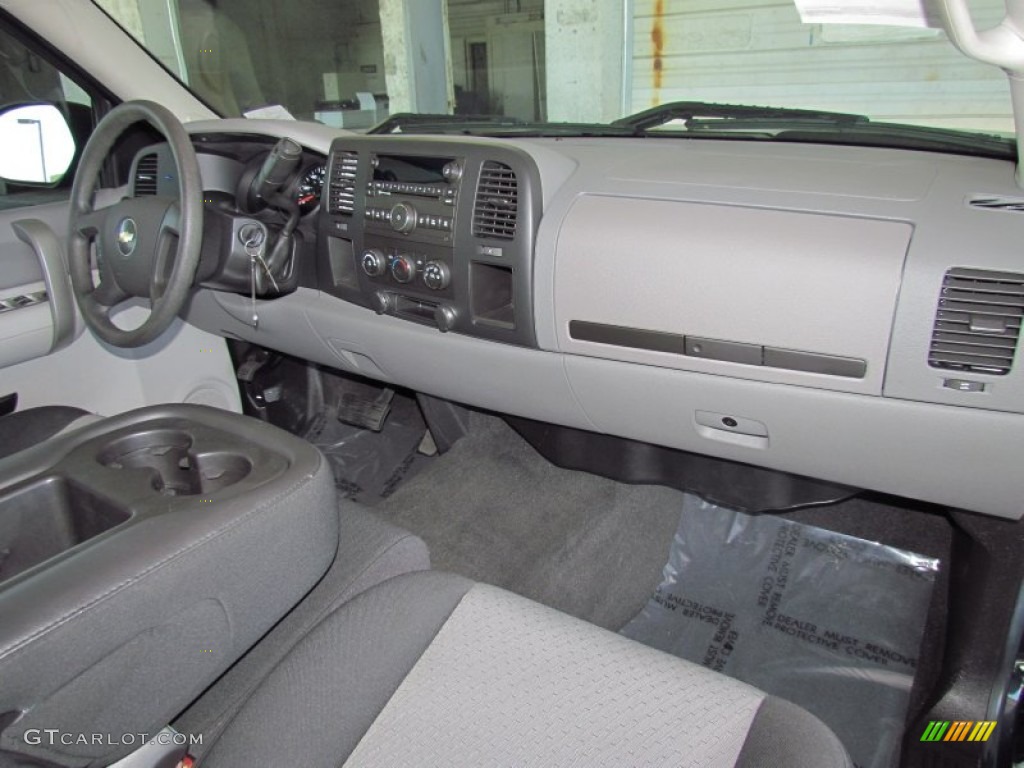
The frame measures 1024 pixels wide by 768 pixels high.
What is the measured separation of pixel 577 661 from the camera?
105 centimetres

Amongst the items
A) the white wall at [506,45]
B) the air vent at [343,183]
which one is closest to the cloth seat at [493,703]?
the air vent at [343,183]

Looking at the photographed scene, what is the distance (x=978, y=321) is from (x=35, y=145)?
252 centimetres

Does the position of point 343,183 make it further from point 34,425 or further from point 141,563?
point 141,563

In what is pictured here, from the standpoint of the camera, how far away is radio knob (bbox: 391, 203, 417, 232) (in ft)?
5.82

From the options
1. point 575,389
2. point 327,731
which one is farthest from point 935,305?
point 327,731

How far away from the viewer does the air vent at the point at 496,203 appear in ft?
5.36

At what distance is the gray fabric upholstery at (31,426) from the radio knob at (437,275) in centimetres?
85

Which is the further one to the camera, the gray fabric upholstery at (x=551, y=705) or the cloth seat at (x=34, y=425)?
the cloth seat at (x=34, y=425)

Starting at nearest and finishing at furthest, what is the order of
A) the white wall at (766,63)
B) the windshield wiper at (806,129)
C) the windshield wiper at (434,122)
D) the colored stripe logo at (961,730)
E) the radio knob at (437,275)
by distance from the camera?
the colored stripe logo at (961,730) → the windshield wiper at (806,129) → the radio knob at (437,275) → the windshield wiper at (434,122) → the white wall at (766,63)

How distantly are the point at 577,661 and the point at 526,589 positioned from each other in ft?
3.29

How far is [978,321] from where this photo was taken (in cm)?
123

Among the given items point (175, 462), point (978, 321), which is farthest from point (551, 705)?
point (978, 321)

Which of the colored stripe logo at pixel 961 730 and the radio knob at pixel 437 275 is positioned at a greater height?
the radio knob at pixel 437 275

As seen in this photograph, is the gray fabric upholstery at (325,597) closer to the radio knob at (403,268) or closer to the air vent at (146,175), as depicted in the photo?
the radio knob at (403,268)
